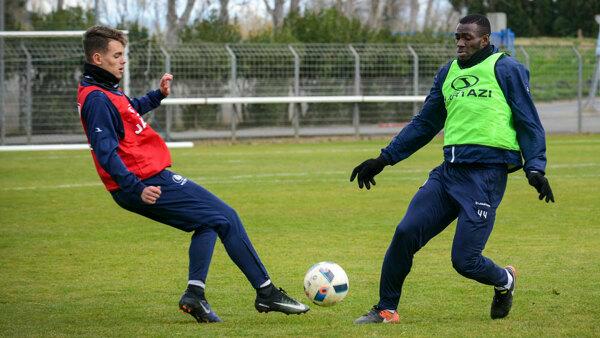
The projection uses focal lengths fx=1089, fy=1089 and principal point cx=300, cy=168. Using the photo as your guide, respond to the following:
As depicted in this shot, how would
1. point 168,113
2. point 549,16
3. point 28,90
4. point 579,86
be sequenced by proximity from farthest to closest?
point 549,16
point 579,86
point 168,113
point 28,90

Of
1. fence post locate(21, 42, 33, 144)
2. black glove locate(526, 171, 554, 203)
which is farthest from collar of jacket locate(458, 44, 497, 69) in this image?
fence post locate(21, 42, 33, 144)

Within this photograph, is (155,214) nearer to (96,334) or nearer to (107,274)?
(96,334)

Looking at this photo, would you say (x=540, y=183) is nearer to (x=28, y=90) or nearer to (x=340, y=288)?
(x=340, y=288)

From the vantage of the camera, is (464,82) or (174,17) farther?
(174,17)

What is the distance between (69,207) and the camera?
1449 cm

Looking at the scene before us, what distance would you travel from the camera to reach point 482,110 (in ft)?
22.0

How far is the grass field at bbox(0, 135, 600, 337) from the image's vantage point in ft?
23.0

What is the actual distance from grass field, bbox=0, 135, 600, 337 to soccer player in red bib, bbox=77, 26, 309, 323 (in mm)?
260

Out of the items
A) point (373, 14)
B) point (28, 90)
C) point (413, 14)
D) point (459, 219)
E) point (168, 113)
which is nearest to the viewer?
point (459, 219)

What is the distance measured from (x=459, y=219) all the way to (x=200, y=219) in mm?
1653

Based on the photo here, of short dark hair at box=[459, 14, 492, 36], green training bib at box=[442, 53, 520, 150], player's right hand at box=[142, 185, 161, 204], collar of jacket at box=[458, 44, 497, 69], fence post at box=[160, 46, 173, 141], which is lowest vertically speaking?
fence post at box=[160, 46, 173, 141]

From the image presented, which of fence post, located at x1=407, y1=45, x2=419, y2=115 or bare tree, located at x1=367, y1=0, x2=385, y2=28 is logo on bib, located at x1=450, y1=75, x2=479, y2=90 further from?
bare tree, located at x1=367, y1=0, x2=385, y2=28

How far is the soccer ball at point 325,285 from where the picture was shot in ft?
23.4

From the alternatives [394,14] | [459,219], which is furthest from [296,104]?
[459,219]
